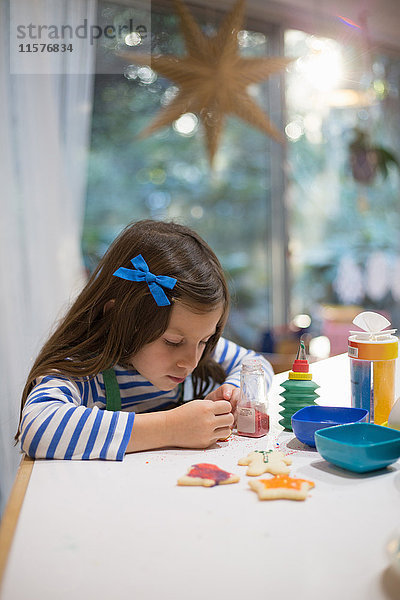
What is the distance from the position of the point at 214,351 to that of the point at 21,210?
112 centimetres

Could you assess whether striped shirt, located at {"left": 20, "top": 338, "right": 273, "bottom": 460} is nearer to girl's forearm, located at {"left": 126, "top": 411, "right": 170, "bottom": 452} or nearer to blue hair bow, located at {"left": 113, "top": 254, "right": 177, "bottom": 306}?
girl's forearm, located at {"left": 126, "top": 411, "right": 170, "bottom": 452}

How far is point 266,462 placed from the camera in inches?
34.5

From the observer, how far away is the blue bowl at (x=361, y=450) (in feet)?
2.66

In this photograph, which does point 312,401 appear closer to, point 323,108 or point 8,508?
point 8,508

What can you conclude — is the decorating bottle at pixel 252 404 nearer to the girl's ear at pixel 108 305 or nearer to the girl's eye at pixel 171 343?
the girl's eye at pixel 171 343

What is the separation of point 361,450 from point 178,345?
415mm

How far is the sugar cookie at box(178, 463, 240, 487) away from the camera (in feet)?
2.63

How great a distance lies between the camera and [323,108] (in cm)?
378

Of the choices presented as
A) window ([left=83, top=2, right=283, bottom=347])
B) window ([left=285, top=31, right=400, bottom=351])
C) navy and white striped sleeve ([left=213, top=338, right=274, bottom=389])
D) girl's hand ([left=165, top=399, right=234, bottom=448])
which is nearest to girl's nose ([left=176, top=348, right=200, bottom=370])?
girl's hand ([left=165, top=399, right=234, bottom=448])

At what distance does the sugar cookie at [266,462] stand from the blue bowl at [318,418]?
0.05m

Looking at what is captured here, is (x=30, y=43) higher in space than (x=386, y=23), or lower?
lower

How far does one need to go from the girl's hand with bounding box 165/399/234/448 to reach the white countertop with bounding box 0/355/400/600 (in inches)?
1.8

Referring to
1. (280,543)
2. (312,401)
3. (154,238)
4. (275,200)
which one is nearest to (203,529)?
(280,543)

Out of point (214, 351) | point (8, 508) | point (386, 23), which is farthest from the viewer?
point (386, 23)
